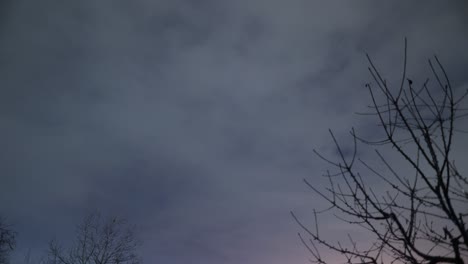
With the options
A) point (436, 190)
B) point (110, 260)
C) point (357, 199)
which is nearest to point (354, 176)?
point (357, 199)

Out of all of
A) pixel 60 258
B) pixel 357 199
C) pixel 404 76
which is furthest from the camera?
pixel 60 258

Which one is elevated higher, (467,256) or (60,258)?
(60,258)

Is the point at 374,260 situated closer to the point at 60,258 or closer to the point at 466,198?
the point at 466,198

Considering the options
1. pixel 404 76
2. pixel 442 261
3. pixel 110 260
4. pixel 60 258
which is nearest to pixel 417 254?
pixel 442 261

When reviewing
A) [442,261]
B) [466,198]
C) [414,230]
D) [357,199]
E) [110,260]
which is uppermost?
[110,260]

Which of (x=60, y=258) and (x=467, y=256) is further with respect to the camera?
(x=60, y=258)

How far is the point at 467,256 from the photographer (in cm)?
211

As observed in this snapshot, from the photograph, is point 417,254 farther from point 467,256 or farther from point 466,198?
point 466,198

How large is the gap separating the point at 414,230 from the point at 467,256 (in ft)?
1.72

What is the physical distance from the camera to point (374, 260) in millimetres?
2652

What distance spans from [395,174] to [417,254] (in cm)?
73

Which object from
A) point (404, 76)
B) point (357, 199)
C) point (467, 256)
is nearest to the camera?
point (467, 256)

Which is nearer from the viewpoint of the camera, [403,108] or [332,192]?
[403,108]

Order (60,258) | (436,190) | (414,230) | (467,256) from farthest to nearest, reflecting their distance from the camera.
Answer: (60,258) < (414,230) < (436,190) < (467,256)
